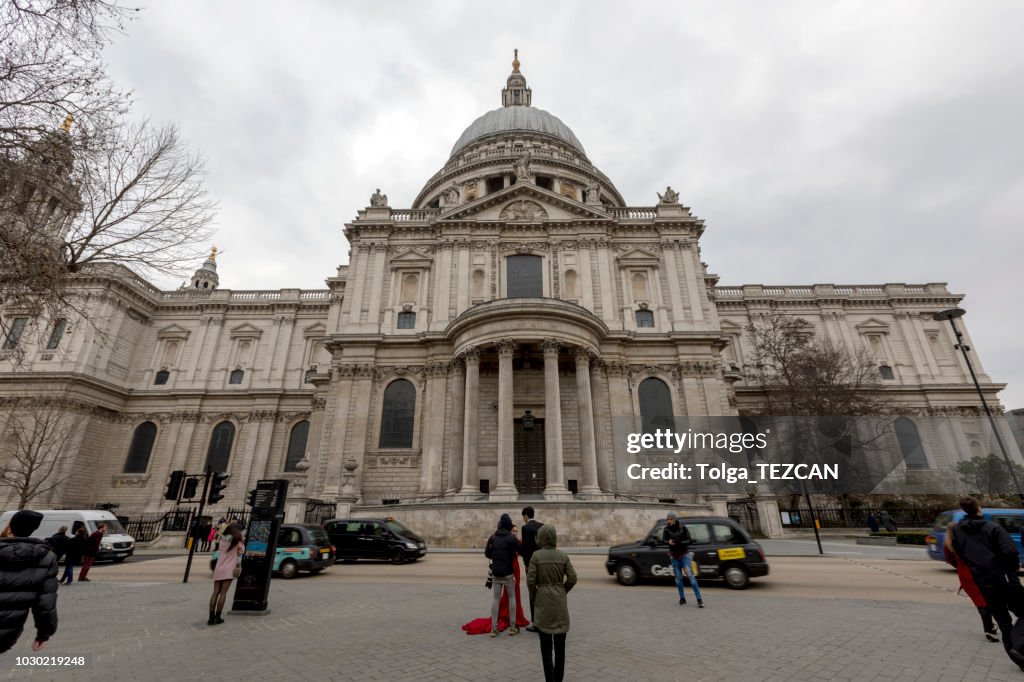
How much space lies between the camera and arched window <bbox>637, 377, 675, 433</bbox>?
27516mm

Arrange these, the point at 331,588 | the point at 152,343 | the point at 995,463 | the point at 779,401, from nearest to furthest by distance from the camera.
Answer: the point at 331,588 < the point at 995,463 < the point at 779,401 < the point at 152,343

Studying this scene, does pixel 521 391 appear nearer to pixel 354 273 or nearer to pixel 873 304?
pixel 354 273

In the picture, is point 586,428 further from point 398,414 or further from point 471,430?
point 398,414

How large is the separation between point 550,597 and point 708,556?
27.1 ft

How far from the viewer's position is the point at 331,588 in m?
11.2

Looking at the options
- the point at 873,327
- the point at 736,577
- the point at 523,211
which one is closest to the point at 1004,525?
the point at 736,577

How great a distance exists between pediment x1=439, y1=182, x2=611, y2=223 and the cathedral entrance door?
48.7ft

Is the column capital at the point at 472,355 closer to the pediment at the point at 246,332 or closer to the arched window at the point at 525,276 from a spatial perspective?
the arched window at the point at 525,276

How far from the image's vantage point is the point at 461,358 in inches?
1021

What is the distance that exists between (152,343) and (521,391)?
3630cm

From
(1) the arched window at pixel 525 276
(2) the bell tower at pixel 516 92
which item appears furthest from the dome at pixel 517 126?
(1) the arched window at pixel 525 276

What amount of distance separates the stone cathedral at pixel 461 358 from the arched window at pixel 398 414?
13 cm

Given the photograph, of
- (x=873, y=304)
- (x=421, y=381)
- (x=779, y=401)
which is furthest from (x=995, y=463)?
(x=421, y=381)

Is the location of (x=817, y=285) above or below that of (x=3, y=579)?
above
